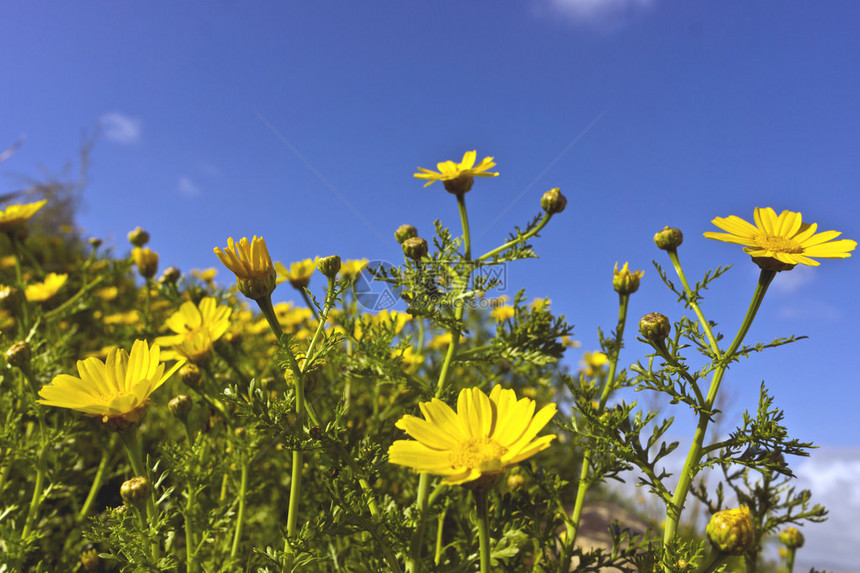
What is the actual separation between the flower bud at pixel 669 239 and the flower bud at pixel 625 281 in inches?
6.7

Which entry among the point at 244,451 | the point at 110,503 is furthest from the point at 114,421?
the point at 110,503

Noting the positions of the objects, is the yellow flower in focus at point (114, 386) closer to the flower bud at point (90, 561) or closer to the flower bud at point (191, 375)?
the flower bud at point (191, 375)

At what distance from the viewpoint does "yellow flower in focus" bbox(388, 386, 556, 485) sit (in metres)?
0.95

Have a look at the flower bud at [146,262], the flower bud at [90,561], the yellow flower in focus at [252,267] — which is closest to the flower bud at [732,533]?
the yellow flower in focus at [252,267]

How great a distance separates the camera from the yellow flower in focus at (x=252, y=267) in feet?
4.18

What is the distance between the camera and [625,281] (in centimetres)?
178

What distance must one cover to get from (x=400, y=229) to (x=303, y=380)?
0.94 meters

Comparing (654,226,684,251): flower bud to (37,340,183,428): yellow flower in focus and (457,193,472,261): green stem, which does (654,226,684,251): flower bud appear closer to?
(457,193,472,261): green stem

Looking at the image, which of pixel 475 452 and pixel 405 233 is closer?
pixel 475 452

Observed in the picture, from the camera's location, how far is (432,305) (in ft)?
5.56

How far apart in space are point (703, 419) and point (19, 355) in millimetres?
2123

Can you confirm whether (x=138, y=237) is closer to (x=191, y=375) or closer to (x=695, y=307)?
(x=191, y=375)

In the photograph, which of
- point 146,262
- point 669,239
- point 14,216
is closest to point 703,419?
point 669,239

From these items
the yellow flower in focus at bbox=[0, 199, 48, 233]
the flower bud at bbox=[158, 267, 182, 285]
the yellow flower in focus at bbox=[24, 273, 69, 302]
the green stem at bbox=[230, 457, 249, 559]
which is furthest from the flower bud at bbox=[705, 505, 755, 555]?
the yellow flower in focus at bbox=[24, 273, 69, 302]
